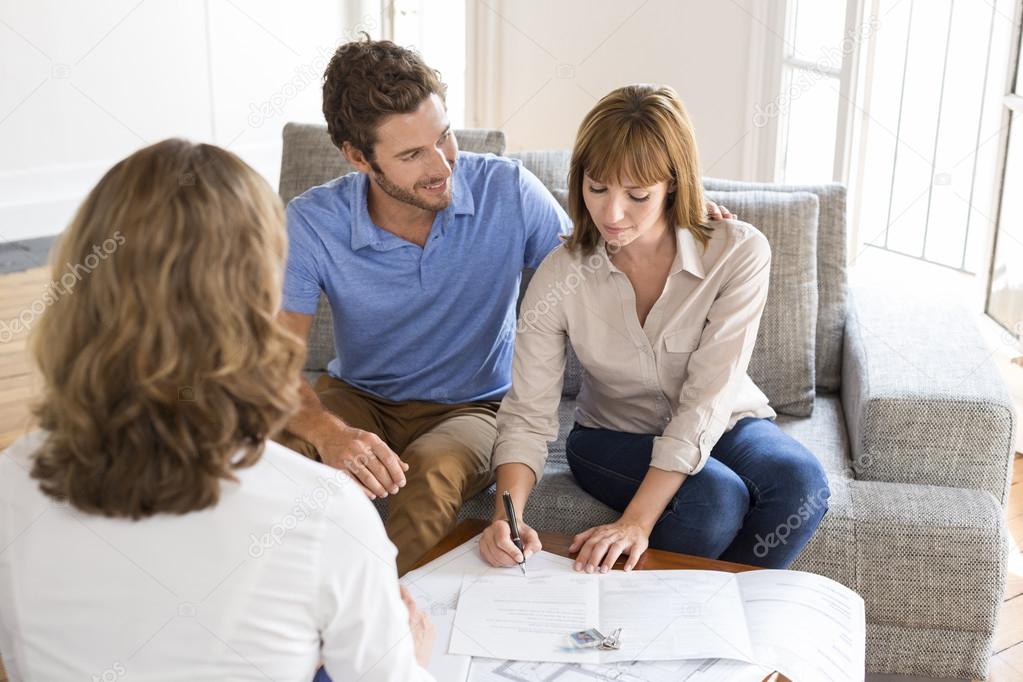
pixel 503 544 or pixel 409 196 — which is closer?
pixel 503 544

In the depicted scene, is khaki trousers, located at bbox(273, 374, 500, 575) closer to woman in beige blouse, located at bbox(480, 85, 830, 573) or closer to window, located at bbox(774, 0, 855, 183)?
woman in beige blouse, located at bbox(480, 85, 830, 573)

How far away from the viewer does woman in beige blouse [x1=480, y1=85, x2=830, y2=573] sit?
1.67 m

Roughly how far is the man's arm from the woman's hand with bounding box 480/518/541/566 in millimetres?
199

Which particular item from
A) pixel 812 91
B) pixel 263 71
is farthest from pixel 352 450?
pixel 263 71

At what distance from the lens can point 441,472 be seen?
1.77 metres

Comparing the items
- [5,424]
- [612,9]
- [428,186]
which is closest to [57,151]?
[5,424]

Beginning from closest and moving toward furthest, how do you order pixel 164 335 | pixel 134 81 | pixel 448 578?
pixel 164 335 → pixel 448 578 → pixel 134 81

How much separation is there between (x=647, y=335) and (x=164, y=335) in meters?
1.09

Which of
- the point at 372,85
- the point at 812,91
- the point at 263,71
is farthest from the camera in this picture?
the point at 263,71

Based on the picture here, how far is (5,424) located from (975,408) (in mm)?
2488

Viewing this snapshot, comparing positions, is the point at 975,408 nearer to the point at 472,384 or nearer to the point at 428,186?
the point at 472,384

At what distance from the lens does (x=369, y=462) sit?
1665 mm

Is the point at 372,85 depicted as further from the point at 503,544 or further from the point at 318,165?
the point at 503,544

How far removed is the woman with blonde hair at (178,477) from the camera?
32.6 inches
